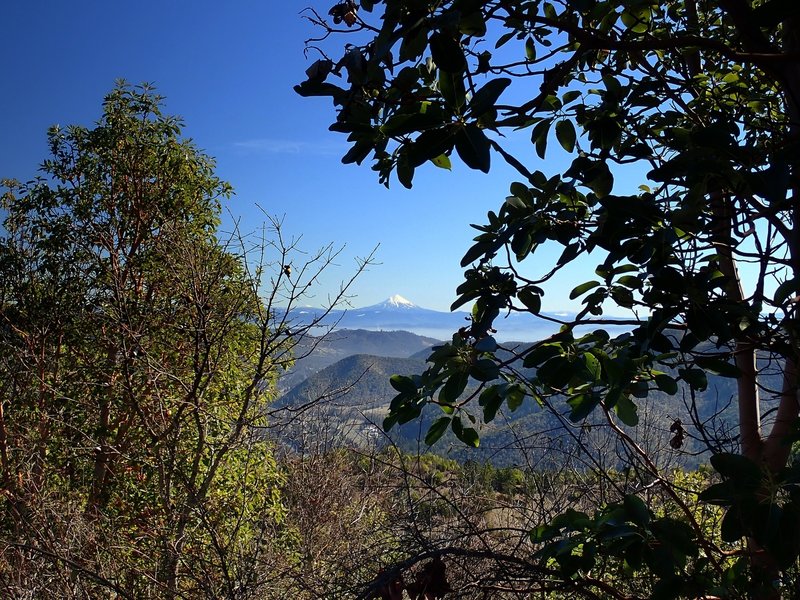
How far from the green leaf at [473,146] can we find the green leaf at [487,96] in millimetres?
24

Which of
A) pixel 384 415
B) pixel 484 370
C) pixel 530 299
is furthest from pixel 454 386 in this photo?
pixel 384 415

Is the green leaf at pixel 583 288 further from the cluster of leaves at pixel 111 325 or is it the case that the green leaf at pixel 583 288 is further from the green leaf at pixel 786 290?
the cluster of leaves at pixel 111 325

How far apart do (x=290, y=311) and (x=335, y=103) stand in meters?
3.93

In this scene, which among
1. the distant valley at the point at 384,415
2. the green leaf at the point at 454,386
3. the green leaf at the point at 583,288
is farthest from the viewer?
the distant valley at the point at 384,415

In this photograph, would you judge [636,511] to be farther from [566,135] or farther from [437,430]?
[566,135]

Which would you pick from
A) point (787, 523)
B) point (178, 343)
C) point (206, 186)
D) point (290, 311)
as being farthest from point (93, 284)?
point (787, 523)

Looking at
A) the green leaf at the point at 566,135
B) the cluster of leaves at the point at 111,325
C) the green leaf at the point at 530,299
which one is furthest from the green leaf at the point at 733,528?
the cluster of leaves at the point at 111,325

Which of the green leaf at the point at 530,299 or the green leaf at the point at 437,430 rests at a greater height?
the green leaf at the point at 530,299

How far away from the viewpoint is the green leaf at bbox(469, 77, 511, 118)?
0.90 metres

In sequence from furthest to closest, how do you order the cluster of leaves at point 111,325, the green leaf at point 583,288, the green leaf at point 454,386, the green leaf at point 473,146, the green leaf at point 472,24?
the cluster of leaves at point 111,325 < the green leaf at point 583,288 < the green leaf at point 454,386 < the green leaf at point 472,24 < the green leaf at point 473,146

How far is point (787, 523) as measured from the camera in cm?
97

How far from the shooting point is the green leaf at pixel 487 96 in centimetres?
90

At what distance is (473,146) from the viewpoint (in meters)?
0.90

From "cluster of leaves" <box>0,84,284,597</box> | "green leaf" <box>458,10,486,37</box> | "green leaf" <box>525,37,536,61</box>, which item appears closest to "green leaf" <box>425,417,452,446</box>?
"green leaf" <box>458,10,486,37</box>
